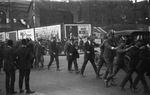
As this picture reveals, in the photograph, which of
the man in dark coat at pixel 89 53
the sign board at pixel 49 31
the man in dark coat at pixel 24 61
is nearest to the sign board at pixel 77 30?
the sign board at pixel 49 31

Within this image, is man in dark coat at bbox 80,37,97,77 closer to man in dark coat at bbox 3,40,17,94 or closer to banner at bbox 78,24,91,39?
man in dark coat at bbox 3,40,17,94

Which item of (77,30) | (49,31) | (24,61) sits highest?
(77,30)

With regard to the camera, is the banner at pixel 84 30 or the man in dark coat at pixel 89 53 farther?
the banner at pixel 84 30

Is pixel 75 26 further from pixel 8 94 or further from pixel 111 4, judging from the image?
pixel 8 94

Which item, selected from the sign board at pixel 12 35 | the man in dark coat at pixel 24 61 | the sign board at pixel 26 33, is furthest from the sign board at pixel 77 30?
the man in dark coat at pixel 24 61

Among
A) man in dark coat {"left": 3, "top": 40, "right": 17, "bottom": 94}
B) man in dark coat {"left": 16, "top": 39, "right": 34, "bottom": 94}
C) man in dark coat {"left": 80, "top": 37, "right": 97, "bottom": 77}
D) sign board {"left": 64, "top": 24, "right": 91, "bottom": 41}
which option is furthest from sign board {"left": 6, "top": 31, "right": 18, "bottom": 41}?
man in dark coat {"left": 16, "top": 39, "right": 34, "bottom": 94}

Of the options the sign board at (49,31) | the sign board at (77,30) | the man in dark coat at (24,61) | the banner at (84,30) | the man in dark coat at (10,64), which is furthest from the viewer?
the banner at (84,30)

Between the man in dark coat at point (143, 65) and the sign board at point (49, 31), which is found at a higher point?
the sign board at point (49, 31)

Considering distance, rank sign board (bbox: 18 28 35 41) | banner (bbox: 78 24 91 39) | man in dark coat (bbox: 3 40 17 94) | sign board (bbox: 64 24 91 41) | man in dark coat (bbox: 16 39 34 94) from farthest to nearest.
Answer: sign board (bbox: 18 28 35 41) < banner (bbox: 78 24 91 39) < sign board (bbox: 64 24 91 41) < man in dark coat (bbox: 3 40 17 94) < man in dark coat (bbox: 16 39 34 94)

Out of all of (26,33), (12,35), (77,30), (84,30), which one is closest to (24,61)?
(77,30)

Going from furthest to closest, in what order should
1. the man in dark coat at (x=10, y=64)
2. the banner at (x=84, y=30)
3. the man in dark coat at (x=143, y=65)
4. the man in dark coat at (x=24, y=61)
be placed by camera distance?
the banner at (x=84, y=30), the man in dark coat at (x=10, y=64), the man in dark coat at (x=24, y=61), the man in dark coat at (x=143, y=65)

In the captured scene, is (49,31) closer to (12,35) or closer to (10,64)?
(12,35)

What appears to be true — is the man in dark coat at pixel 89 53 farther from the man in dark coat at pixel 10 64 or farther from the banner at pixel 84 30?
the banner at pixel 84 30

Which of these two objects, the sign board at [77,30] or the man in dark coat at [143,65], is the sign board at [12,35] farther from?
the man in dark coat at [143,65]
